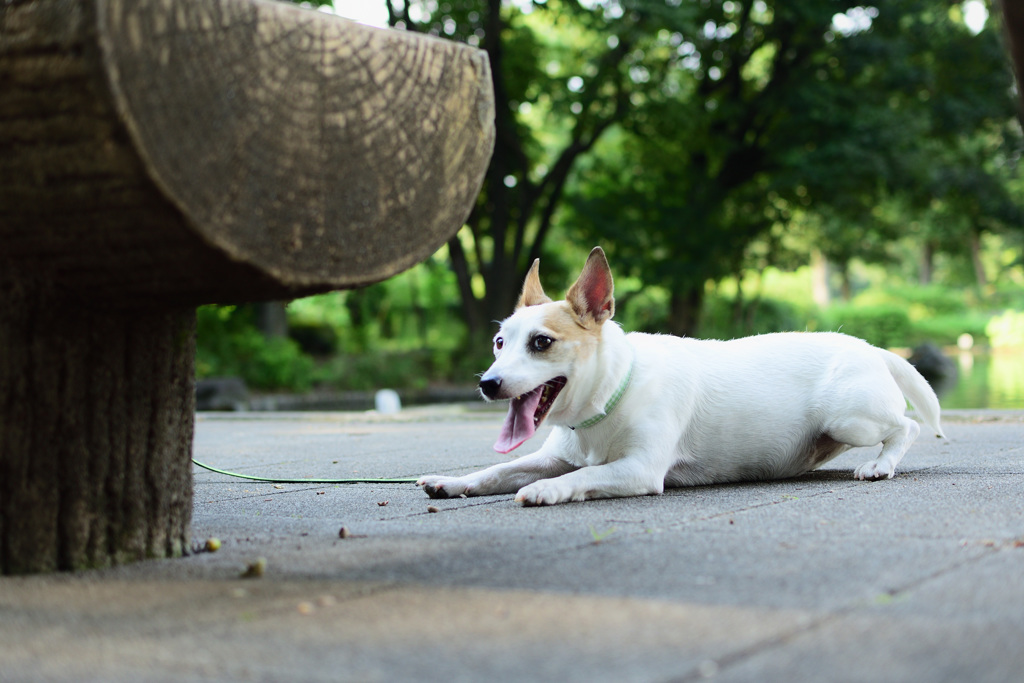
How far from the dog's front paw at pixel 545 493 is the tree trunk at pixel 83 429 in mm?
1504

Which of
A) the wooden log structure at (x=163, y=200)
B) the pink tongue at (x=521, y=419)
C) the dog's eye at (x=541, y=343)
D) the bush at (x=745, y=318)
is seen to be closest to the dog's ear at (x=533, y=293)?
the dog's eye at (x=541, y=343)

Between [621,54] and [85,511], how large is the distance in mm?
20161

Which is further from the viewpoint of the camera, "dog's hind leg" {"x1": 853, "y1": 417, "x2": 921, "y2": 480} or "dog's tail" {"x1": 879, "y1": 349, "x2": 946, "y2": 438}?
"dog's tail" {"x1": 879, "y1": 349, "x2": 946, "y2": 438}

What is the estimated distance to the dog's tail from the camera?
220 inches

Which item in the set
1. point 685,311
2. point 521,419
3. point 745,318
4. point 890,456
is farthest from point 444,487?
point 745,318

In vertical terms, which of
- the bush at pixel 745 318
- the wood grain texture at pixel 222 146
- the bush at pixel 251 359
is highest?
the wood grain texture at pixel 222 146

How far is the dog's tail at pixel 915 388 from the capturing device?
5594mm

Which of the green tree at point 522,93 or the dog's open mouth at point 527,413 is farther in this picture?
the green tree at point 522,93

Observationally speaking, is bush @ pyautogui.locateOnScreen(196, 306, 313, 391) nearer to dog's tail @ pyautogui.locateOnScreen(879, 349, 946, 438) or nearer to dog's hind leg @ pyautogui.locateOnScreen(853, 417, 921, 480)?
dog's tail @ pyautogui.locateOnScreen(879, 349, 946, 438)

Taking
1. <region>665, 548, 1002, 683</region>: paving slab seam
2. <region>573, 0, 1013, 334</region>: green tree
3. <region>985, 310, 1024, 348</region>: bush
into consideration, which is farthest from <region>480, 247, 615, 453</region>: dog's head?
<region>985, 310, 1024, 348</region>: bush

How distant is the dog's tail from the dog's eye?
6.50 ft

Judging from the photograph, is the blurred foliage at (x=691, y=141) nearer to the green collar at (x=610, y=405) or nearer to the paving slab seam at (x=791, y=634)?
the green collar at (x=610, y=405)

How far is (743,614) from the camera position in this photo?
95.0 inches

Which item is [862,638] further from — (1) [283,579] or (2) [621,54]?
(2) [621,54]
